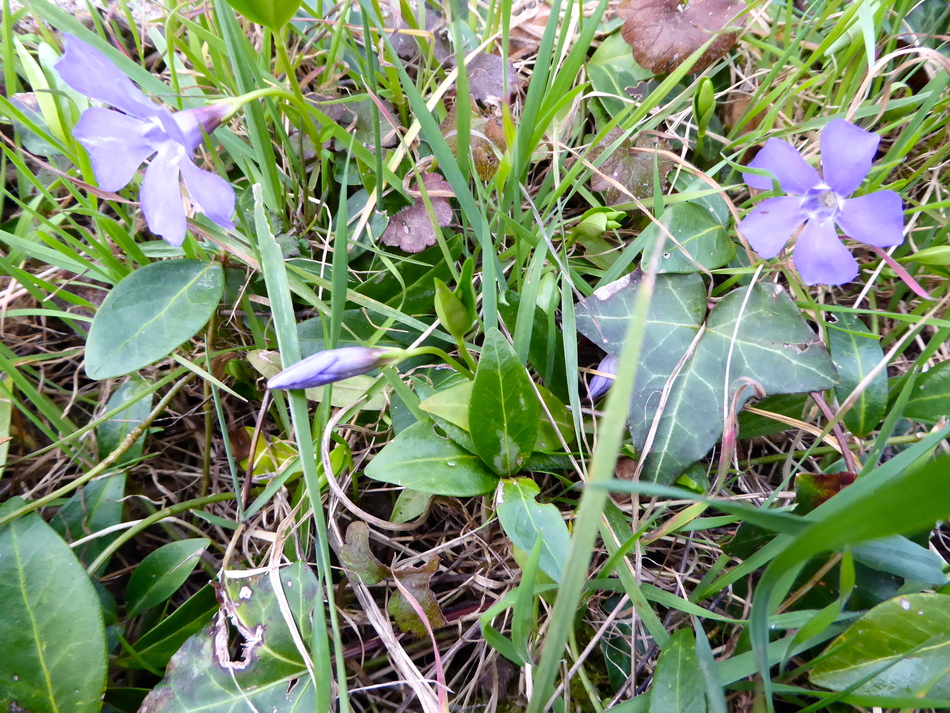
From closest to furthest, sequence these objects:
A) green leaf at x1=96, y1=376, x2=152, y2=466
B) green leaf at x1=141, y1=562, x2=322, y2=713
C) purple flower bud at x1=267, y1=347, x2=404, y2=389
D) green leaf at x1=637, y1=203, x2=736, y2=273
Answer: purple flower bud at x1=267, y1=347, x2=404, y2=389
green leaf at x1=141, y1=562, x2=322, y2=713
green leaf at x1=637, y1=203, x2=736, y2=273
green leaf at x1=96, y1=376, x2=152, y2=466

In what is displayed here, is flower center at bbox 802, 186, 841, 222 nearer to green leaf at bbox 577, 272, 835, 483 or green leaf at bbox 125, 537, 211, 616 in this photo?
green leaf at bbox 577, 272, 835, 483

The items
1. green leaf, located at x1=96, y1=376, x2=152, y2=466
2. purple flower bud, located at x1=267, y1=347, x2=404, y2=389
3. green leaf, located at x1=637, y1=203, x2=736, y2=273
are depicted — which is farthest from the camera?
green leaf, located at x1=96, y1=376, x2=152, y2=466

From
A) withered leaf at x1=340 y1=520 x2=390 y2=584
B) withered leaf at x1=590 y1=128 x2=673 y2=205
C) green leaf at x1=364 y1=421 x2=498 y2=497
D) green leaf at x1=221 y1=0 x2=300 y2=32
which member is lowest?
withered leaf at x1=340 y1=520 x2=390 y2=584

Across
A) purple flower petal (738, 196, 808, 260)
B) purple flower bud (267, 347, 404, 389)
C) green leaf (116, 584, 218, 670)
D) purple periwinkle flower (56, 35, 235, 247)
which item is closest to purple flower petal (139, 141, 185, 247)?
purple periwinkle flower (56, 35, 235, 247)

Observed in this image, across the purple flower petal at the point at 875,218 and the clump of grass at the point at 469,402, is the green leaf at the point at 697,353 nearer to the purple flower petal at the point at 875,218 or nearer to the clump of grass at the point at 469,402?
the clump of grass at the point at 469,402

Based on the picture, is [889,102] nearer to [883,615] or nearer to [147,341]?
[883,615]

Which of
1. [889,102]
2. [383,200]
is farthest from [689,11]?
[383,200]
